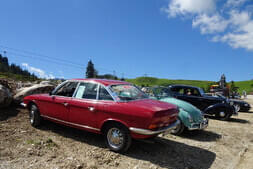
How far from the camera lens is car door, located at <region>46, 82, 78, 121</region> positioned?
4.51m

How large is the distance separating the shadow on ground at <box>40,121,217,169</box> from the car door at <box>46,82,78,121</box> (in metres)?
0.65

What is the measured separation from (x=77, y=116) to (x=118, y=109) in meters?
1.30

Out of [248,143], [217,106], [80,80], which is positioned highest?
[80,80]

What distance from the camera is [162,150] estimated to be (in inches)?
167

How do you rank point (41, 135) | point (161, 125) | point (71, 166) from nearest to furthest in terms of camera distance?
point (71, 166), point (161, 125), point (41, 135)

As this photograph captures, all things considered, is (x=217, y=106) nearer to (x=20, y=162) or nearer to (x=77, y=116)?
(x=77, y=116)

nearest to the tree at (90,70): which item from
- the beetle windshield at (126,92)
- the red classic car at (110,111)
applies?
the red classic car at (110,111)

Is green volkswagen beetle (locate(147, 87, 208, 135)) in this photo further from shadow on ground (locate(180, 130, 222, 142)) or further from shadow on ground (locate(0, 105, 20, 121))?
shadow on ground (locate(0, 105, 20, 121))

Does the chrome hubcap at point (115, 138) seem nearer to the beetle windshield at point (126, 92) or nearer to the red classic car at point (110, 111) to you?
the red classic car at point (110, 111)

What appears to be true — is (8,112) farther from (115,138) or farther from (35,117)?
(115,138)

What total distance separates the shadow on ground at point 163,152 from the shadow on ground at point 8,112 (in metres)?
1.84

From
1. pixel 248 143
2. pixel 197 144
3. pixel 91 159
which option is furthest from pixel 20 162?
pixel 248 143

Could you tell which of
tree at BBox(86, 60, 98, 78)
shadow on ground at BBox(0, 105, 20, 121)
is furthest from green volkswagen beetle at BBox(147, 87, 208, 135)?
tree at BBox(86, 60, 98, 78)

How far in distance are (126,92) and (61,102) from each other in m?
1.84
